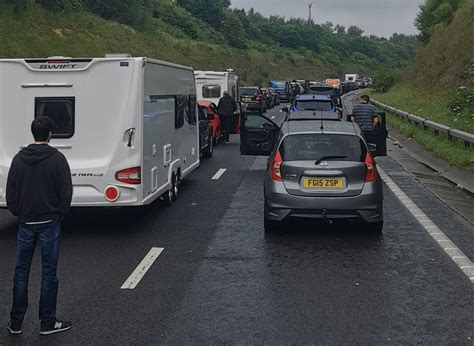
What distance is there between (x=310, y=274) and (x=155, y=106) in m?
3.99

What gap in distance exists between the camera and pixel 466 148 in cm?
1916

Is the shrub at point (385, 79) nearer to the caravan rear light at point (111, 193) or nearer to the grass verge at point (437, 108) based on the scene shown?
the grass verge at point (437, 108)

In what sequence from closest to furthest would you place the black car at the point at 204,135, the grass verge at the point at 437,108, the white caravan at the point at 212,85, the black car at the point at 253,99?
the black car at the point at 204,135
the grass verge at the point at 437,108
the white caravan at the point at 212,85
the black car at the point at 253,99

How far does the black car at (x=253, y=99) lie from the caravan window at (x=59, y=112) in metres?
29.6

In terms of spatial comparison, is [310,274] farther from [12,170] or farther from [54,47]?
[54,47]

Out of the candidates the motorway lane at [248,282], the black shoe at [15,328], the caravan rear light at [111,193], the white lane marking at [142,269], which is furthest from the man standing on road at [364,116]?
the black shoe at [15,328]

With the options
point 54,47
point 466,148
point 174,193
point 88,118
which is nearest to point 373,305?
point 88,118

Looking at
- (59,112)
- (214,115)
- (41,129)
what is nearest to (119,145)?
(59,112)

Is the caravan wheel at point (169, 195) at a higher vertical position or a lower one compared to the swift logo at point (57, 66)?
lower

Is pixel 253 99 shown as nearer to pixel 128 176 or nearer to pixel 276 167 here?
pixel 276 167

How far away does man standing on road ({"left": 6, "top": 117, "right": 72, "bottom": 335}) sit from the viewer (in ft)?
19.4

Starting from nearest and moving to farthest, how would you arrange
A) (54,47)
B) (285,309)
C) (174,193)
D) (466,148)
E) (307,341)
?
(307,341), (285,309), (174,193), (466,148), (54,47)

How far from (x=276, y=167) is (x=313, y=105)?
1291 centimetres

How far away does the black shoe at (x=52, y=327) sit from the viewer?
5988mm
